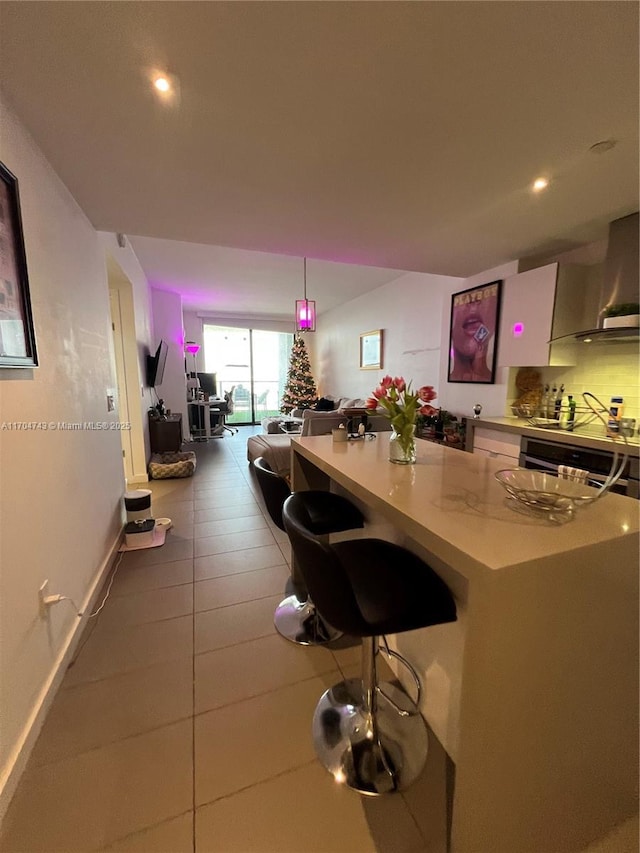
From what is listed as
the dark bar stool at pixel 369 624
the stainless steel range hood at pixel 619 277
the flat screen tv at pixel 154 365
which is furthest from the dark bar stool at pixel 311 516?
the flat screen tv at pixel 154 365

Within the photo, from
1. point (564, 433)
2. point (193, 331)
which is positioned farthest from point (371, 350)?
point (193, 331)

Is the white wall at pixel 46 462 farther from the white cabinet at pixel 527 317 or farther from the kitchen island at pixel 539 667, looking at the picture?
the white cabinet at pixel 527 317

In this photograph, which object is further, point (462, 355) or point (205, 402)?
point (205, 402)

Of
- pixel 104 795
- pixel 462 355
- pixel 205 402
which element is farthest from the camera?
pixel 205 402

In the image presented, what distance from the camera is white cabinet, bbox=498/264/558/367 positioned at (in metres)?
3.02

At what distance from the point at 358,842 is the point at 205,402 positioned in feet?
22.2

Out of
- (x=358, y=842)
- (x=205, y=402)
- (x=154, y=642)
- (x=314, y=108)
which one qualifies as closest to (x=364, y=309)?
(x=205, y=402)

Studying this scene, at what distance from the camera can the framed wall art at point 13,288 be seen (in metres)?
1.17

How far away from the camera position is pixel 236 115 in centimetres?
140

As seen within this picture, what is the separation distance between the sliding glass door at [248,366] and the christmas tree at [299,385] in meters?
1.41

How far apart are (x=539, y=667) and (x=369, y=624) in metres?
0.41

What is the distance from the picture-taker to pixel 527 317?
10.5ft

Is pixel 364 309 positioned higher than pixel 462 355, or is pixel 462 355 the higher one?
pixel 364 309

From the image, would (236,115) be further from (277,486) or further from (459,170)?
(277,486)
